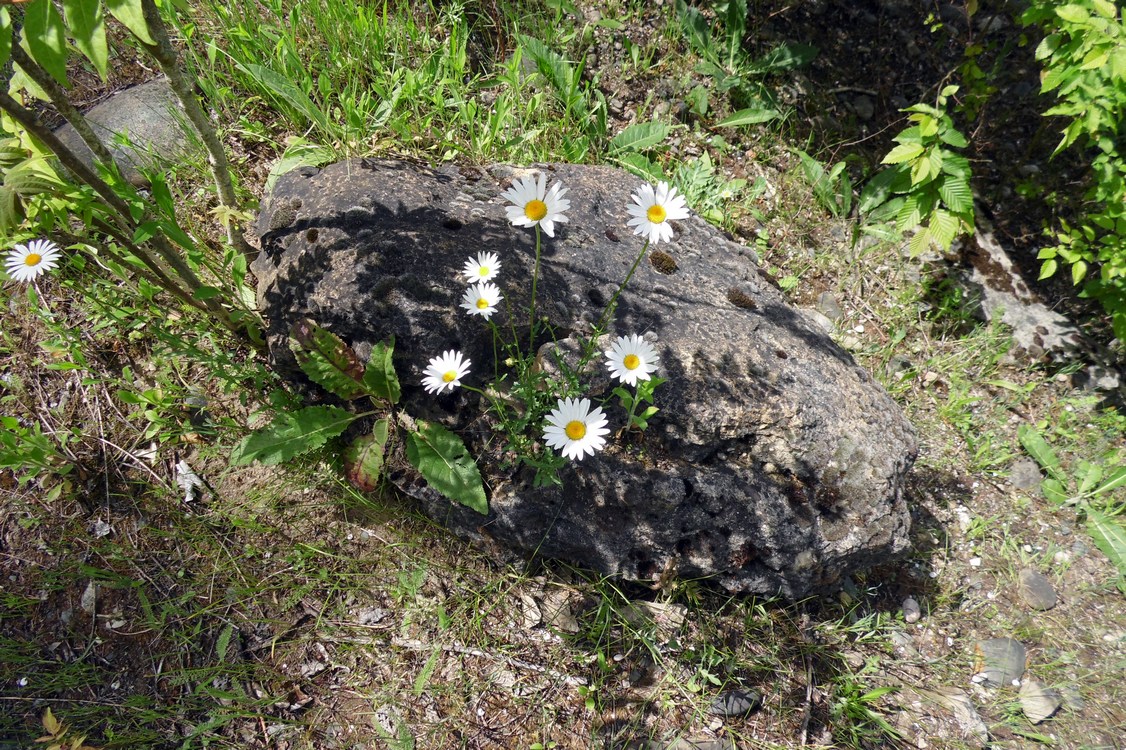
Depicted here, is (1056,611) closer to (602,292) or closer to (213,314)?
(602,292)

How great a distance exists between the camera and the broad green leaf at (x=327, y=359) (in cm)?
215

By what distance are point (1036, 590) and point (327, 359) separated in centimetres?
308

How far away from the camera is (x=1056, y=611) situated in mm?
2715

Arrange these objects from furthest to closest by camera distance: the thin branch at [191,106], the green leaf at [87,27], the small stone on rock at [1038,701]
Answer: the small stone on rock at [1038,701] < the thin branch at [191,106] < the green leaf at [87,27]

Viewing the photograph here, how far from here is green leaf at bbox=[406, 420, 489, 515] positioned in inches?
83.0

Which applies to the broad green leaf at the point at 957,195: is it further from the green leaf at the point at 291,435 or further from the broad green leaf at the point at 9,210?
the broad green leaf at the point at 9,210

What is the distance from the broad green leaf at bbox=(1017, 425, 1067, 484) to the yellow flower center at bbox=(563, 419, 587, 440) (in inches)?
100

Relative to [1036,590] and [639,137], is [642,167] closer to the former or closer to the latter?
[639,137]

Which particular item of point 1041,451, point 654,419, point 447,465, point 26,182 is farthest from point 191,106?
point 1041,451

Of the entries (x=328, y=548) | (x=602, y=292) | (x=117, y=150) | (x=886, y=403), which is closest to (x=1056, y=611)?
(x=886, y=403)

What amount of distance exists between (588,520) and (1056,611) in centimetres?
215

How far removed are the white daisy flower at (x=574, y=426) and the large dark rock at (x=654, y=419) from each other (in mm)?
227

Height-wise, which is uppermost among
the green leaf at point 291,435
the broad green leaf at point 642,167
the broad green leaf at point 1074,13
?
the broad green leaf at point 1074,13

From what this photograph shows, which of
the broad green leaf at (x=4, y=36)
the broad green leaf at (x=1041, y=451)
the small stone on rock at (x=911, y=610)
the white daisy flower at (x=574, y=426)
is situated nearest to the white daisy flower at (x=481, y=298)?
the white daisy flower at (x=574, y=426)
